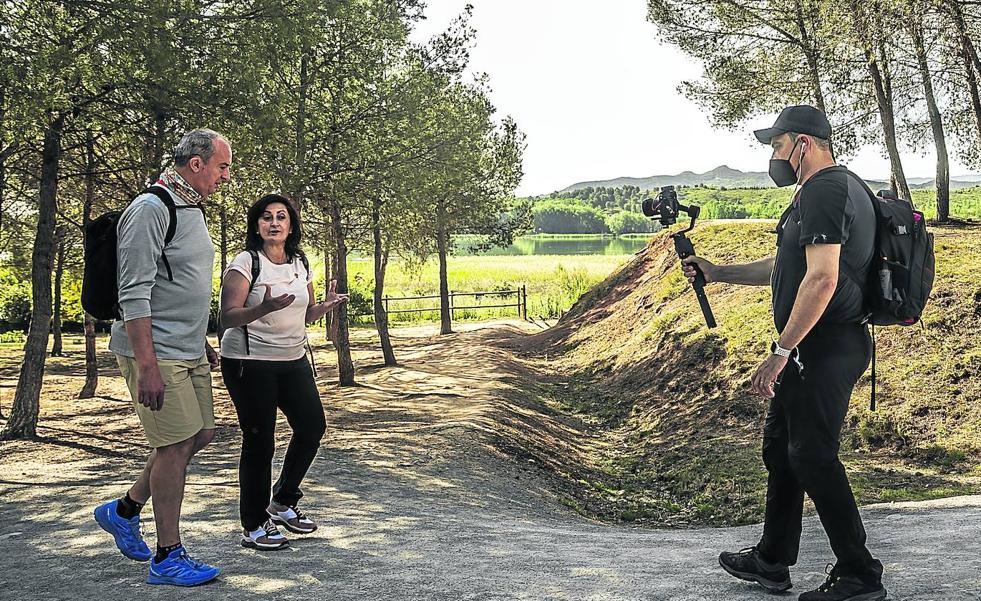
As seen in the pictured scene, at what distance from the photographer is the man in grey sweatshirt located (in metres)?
3.89

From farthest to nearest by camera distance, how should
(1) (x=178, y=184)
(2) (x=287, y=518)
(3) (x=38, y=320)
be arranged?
(3) (x=38, y=320), (2) (x=287, y=518), (1) (x=178, y=184)

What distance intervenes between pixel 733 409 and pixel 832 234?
31.5 feet

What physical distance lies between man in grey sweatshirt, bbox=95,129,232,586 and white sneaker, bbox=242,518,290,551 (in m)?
0.59

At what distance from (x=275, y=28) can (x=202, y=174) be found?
6800mm

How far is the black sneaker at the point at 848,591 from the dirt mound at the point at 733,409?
520 centimetres

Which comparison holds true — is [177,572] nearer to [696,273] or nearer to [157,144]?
[696,273]

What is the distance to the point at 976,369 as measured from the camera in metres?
11.1

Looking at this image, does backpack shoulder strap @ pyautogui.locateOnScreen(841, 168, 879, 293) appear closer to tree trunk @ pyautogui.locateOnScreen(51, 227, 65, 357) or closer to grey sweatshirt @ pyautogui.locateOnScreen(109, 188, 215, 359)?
grey sweatshirt @ pyautogui.locateOnScreen(109, 188, 215, 359)

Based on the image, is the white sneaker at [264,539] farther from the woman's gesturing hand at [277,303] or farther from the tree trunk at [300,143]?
the tree trunk at [300,143]

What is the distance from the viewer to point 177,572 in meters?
4.17

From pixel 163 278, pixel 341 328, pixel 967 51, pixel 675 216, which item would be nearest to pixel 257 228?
pixel 163 278

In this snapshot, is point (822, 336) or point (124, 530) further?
point (124, 530)

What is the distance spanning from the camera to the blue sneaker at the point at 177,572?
13.7 feet

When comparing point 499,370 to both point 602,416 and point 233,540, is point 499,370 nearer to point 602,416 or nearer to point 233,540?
point 602,416
